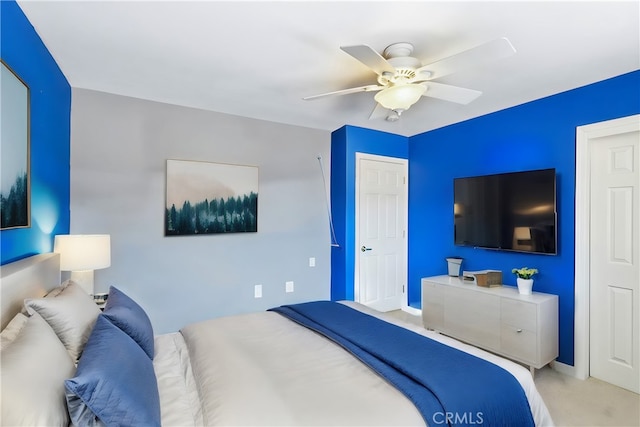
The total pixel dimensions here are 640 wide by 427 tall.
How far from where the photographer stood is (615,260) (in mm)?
2471

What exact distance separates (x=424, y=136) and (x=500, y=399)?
335cm

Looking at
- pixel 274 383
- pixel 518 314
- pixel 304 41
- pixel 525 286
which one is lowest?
pixel 518 314

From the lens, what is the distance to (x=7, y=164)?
4.99 ft

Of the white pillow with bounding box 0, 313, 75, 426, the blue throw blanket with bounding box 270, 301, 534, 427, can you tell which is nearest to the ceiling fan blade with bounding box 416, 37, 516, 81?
the blue throw blanket with bounding box 270, 301, 534, 427

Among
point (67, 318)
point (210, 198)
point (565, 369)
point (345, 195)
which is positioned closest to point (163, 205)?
point (210, 198)

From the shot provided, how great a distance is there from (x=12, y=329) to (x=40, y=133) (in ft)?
4.54

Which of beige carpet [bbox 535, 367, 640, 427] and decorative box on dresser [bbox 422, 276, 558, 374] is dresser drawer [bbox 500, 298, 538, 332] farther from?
beige carpet [bbox 535, 367, 640, 427]

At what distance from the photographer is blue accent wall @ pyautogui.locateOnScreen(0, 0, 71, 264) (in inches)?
63.1

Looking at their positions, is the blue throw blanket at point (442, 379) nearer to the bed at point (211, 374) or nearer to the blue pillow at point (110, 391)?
the bed at point (211, 374)

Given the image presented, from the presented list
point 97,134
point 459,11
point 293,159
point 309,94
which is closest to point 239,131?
point 293,159

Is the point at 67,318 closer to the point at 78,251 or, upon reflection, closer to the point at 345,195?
the point at 78,251

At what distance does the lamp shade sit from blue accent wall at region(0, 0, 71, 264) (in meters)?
0.09

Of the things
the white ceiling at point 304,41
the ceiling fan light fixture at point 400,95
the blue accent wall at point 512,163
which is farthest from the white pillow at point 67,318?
the blue accent wall at point 512,163

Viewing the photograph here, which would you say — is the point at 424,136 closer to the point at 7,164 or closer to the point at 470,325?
the point at 470,325
